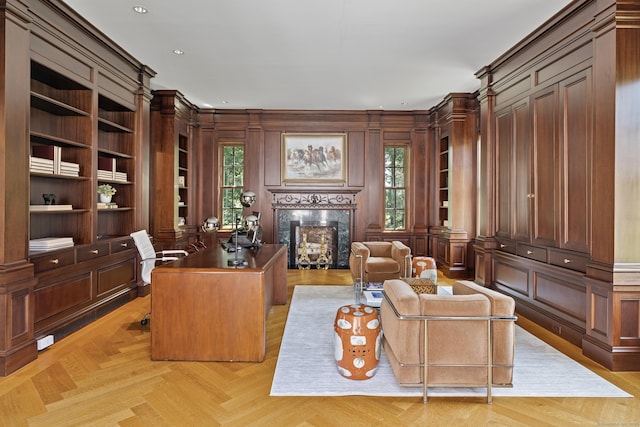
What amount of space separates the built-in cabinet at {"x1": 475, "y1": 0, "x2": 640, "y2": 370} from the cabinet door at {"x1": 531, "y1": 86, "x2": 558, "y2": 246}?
0.03ft

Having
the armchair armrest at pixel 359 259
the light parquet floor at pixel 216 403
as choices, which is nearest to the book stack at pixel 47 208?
the light parquet floor at pixel 216 403

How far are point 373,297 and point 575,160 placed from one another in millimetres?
2255

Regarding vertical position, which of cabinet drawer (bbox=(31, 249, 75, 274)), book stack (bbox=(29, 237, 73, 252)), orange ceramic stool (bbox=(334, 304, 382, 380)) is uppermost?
book stack (bbox=(29, 237, 73, 252))

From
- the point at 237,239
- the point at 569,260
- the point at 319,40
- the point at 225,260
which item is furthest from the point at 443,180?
the point at 225,260

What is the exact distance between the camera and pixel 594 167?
3102mm

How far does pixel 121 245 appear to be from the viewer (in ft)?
15.4

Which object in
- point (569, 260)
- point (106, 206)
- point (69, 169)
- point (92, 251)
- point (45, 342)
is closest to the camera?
point (45, 342)

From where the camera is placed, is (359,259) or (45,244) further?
(359,259)

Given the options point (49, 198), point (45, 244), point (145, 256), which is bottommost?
point (145, 256)

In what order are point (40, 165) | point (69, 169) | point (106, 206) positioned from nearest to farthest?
1. point (40, 165)
2. point (69, 169)
3. point (106, 206)

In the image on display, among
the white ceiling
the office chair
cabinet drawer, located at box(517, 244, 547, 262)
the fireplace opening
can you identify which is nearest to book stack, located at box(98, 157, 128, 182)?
the office chair

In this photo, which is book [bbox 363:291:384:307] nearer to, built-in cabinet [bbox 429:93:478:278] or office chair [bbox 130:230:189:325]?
office chair [bbox 130:230:189:325]

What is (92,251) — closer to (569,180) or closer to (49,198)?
(49,198)

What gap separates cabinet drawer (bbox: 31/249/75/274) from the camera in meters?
3.25
